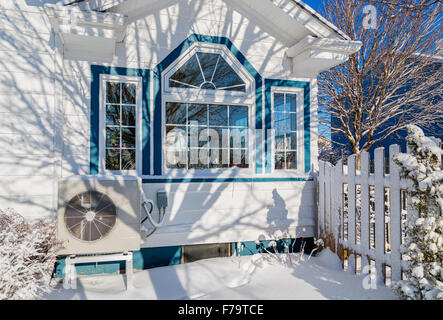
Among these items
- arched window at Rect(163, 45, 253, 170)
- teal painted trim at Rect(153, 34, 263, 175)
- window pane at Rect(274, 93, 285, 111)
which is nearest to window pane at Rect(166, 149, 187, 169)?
arched window at Rect(163, 45, 253, 170)

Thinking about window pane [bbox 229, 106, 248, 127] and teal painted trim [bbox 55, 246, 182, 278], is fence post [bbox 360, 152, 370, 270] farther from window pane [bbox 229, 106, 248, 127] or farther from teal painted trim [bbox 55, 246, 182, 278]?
teal painted trim [bbox 55, 246, 182, 278]

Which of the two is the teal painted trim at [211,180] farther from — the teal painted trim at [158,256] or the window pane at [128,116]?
the teal painted trim at [158,256]

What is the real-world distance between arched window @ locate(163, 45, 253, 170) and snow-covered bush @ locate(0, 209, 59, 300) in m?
1.86

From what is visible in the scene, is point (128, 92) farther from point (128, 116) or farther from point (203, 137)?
point (203, 137)

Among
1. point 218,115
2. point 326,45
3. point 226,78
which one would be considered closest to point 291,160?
point 218,115

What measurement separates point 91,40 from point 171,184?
7.28 feet

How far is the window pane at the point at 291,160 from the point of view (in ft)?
17.3

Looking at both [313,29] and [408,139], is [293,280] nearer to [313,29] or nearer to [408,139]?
[408,139]

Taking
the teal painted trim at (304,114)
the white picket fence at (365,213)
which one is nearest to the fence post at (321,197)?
the white picket fence at (365,213)

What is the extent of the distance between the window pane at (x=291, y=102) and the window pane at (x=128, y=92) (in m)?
2.55

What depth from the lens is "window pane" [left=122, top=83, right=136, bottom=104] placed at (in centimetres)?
453

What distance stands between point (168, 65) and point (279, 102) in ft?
6.38

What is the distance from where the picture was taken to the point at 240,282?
3723 mm
